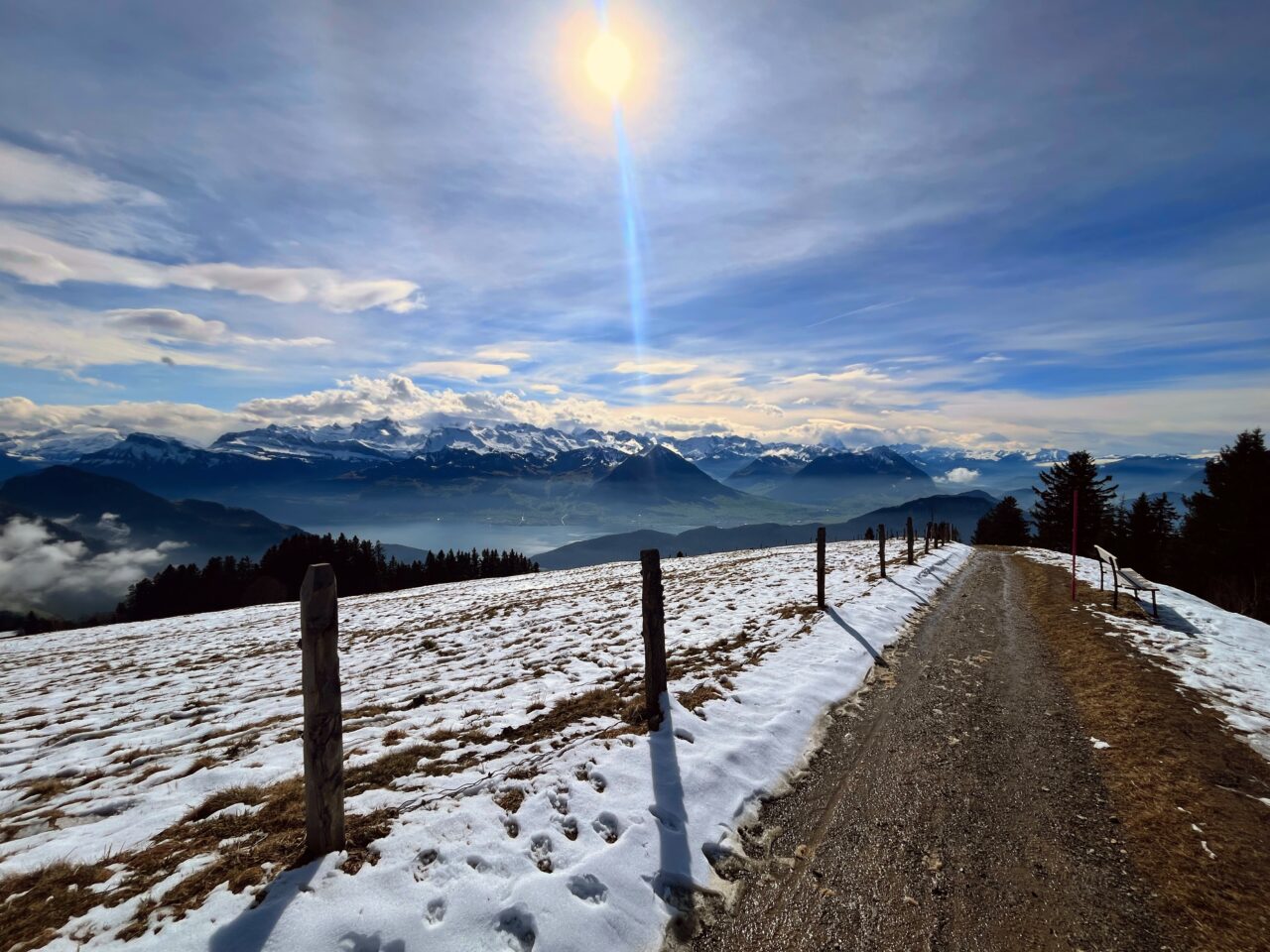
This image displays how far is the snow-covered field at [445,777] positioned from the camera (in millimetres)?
4637

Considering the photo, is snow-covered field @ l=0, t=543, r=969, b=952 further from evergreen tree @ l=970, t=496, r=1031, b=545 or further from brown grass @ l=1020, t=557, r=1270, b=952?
Result: evergreen tree @ l=970, t=496, r=1031, b=545

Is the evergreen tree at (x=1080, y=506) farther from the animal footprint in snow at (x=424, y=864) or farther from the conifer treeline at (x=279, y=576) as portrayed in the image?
the conifer treeline at (x=279, y=576)

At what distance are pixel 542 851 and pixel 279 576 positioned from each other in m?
103

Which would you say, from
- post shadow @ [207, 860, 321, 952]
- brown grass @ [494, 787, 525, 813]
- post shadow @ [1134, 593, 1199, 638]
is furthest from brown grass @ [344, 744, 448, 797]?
post shadow @ [1134, 593, 1199, 638]

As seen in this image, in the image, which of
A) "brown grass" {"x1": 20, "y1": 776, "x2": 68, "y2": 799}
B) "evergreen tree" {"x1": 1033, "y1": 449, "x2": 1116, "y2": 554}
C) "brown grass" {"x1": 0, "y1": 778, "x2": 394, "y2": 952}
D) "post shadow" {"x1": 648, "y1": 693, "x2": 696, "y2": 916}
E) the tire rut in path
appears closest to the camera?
"brown grass" {"x1": 0, "y1": 778, "x2": 394, "y2": 952}

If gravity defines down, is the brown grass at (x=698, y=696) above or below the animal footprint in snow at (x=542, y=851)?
below

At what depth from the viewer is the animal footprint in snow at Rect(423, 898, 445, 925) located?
4.63 metres

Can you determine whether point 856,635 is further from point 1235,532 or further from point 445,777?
point 1235,532

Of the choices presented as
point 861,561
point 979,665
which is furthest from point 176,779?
point 861,561

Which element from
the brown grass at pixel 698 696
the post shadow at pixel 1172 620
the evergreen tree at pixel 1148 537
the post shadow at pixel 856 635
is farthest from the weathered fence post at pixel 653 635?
the evergreen tree at pixel 1148 537

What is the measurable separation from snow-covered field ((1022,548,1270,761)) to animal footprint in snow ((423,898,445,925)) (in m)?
11.0

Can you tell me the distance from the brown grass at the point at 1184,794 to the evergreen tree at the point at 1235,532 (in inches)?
1720

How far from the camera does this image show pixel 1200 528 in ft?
156

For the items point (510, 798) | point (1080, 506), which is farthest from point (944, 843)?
point (1080, 506)
